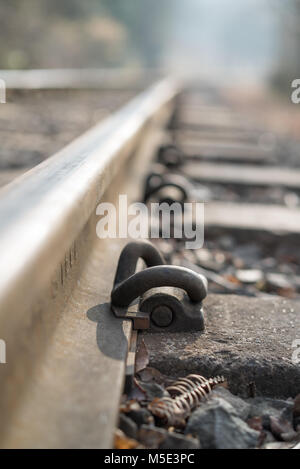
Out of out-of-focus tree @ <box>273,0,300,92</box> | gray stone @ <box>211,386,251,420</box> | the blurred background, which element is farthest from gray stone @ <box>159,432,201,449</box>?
out-of-focus tree @ <box>273,0,300,92</box>

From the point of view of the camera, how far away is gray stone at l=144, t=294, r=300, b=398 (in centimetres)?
173

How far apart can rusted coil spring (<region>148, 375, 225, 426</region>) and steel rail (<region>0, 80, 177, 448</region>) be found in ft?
0.48

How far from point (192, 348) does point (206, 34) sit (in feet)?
531

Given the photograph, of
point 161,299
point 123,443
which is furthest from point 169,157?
point 123,443

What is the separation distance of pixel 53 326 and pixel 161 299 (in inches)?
16.9

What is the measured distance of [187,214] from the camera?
3604 millimetres

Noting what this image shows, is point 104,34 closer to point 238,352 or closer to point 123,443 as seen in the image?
point 238,352

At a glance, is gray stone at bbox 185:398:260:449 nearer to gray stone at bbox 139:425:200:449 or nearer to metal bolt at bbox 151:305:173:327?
gray stone at bbox 139:425:200:449

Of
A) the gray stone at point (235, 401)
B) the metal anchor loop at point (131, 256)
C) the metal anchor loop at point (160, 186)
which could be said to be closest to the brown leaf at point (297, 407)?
the gray stone at point (235, 401)

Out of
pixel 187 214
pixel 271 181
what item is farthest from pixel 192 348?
pixel 271 181

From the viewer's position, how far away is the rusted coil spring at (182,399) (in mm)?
1505

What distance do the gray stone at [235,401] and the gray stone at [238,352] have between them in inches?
2.5

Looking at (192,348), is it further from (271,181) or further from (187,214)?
(271,181)

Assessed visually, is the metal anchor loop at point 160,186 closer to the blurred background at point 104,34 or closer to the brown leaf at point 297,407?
the brown leaf at point 297,407
